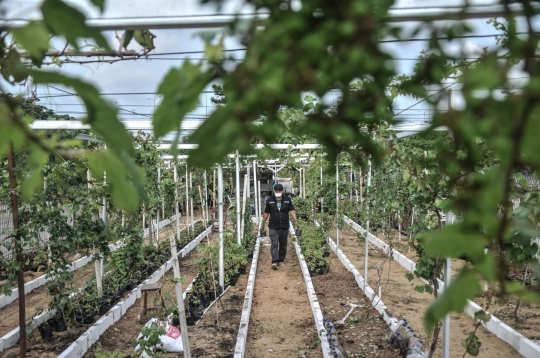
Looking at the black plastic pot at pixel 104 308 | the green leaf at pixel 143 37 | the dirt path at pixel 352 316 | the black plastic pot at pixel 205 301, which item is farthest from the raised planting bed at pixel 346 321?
the green leaf at pixel 143 37

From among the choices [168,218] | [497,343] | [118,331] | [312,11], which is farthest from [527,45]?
[168,218]

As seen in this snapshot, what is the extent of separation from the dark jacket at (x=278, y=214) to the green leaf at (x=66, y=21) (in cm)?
902

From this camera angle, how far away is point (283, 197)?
10.0 m

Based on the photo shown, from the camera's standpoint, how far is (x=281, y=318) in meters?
6.64

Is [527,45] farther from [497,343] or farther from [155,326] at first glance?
[497,343]

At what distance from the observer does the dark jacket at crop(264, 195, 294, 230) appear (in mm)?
9789

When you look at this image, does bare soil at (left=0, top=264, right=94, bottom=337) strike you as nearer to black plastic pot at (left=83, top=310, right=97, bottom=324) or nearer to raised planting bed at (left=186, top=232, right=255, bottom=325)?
black plastic pot at (left=83, top=310, right=97, bottom=324)

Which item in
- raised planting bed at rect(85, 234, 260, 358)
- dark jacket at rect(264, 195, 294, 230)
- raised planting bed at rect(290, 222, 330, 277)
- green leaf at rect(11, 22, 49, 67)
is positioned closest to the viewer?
green leaf at rect(11, 22, 49, 67)

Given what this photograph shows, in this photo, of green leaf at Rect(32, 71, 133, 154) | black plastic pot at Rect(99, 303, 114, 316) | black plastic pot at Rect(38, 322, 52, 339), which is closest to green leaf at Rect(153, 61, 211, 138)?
green leaf at Rect(32, 71, 133, 154)

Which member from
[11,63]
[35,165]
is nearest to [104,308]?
[11,63]

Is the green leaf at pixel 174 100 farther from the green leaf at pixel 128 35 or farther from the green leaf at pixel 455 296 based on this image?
the green leaf at pixel 128 35

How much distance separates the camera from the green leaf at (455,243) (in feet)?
2.01

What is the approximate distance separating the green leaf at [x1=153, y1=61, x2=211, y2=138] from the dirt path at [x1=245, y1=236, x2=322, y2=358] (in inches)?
197

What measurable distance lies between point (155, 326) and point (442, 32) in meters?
3.78
